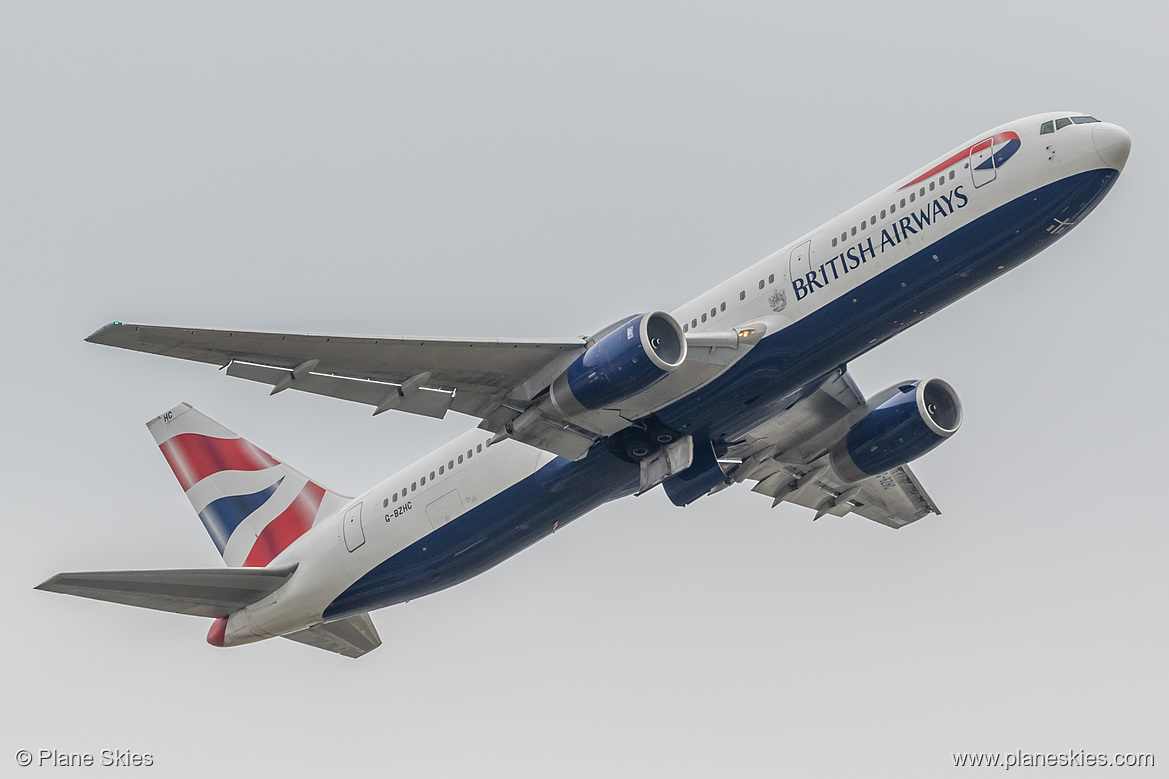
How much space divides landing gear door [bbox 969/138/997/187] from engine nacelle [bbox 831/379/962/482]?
21.4ft

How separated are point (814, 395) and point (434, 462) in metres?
9.06

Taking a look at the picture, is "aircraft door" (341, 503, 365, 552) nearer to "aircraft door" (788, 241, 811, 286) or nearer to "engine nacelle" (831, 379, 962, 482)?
"engine nacelle" (831, 379, 962, 482)

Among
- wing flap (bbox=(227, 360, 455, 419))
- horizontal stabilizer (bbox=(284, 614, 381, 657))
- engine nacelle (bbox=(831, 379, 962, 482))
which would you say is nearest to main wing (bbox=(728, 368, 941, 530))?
engine nacelle (bbox=(831, 379, 962, 482))

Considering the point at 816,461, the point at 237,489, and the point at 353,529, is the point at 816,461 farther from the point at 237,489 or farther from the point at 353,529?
the point at 237,489

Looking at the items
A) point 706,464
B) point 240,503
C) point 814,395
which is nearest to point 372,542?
point 240,503

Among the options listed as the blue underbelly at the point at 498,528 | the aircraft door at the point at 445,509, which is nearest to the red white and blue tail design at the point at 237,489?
the blue underbelly at the point at 498,528

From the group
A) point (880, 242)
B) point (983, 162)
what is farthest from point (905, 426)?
point (983, 162)

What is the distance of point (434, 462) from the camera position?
3022cm

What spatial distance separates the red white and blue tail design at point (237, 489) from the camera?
108 feet

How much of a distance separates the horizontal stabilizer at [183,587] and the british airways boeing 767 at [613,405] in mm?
50

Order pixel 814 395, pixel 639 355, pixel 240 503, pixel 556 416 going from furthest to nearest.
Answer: pixel 240 503, pixel 814 395, pixel 556 416, pixel 639 355

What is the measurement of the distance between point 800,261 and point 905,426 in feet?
19.9

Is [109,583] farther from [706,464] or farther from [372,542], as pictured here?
[706,464]

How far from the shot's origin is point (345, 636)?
33531 mm
